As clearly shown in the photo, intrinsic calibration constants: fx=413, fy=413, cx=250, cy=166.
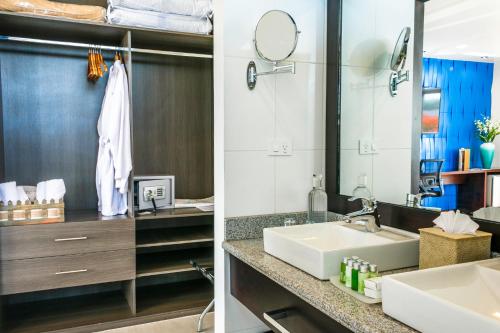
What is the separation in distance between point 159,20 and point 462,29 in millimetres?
2088

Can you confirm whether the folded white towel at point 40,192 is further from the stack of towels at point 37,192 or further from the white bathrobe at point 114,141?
the white bathrobe at point 114,141

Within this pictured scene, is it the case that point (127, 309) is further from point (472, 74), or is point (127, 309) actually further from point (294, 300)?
point (472, 74)

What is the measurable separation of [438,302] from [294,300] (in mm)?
582

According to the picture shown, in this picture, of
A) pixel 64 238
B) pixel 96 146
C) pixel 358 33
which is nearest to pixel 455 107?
pixel 358 33

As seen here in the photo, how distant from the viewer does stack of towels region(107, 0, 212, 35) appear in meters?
2.86

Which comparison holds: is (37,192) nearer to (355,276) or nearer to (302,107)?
(302,107)

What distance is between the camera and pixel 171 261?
3328 millimetres

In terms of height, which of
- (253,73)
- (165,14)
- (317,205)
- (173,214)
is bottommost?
(173,214)

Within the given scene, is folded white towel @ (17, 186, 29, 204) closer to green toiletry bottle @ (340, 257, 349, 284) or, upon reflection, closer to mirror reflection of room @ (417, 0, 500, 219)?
green toiletry bottle @ (340, 257, 349, 284)

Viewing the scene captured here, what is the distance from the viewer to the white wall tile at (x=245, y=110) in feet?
6.42

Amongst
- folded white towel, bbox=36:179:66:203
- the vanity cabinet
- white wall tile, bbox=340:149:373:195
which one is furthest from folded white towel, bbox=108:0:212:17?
the vanity cabinet

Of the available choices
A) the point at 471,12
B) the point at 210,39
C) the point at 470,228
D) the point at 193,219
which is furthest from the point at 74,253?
the point at 471,12

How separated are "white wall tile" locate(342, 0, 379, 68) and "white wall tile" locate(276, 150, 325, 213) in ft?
1.67

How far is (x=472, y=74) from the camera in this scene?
1523mm
